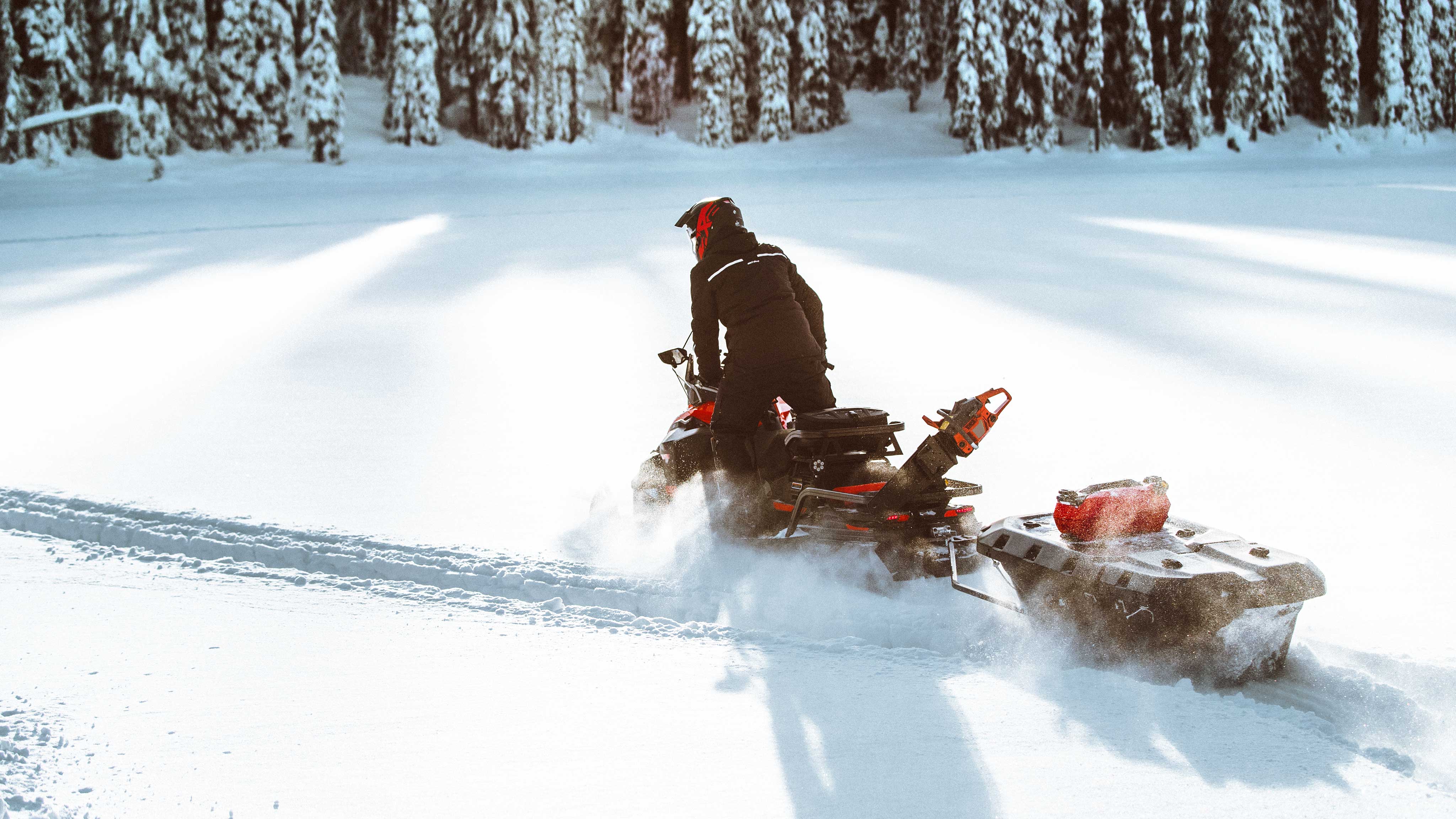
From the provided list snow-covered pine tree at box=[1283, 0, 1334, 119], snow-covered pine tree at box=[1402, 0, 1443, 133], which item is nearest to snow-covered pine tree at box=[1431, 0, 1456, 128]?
snow-covered pine tree at box=[1402, 0, 1443, 133]

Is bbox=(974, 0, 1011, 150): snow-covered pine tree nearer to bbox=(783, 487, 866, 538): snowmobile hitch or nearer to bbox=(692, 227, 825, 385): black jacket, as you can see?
bbox=(692, 227, 825, 385): black jacket

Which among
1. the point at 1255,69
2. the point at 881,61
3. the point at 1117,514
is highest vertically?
the point at 881,61

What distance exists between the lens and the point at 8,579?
457cm

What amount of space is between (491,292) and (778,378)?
7.61 metres

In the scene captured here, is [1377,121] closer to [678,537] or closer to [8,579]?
[678,537]

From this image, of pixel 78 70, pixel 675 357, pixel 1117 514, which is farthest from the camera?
pixel 78 70

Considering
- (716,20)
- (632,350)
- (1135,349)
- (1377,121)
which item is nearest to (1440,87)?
(1377,121)

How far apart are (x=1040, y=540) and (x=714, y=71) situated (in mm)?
29822

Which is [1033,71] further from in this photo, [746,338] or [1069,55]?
[746,338]

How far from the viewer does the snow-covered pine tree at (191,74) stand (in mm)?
28250

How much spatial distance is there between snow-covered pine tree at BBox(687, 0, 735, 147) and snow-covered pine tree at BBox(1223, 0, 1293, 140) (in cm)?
1350

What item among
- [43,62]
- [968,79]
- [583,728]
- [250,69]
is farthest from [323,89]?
[583,728]

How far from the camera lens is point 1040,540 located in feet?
12.0

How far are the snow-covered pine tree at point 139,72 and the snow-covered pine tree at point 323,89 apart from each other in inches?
138
